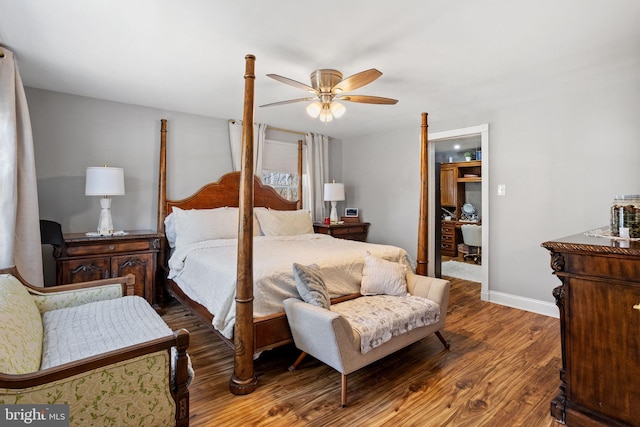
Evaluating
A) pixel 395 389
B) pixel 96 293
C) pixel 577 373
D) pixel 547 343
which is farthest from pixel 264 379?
pixel 547 343

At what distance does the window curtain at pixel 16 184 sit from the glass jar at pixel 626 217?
400 cm

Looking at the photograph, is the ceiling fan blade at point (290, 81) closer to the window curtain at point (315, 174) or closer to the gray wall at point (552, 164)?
the gray wall at point (552, 164)

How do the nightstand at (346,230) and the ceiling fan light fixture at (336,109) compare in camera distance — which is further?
the nightstand at (346,230)

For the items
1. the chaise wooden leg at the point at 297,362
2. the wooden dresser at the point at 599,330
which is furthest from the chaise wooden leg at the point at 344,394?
the wooden dresser at the point at 599,330

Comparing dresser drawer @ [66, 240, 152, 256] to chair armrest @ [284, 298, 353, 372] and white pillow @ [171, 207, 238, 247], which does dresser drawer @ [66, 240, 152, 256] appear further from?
chair armrest @ [284, 298, 353, 372]

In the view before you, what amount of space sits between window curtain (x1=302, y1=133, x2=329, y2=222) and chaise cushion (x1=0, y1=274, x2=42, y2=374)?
3.75 meters

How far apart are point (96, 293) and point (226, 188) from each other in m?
2.27

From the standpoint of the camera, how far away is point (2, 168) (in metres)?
2.38

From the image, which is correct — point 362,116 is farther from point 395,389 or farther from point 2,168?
point 2,168

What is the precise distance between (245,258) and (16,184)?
1.97 m

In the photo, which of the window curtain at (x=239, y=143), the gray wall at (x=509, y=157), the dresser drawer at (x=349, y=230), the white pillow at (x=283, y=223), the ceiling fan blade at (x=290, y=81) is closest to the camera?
the ceiling fan blade at (x=290, y=81)

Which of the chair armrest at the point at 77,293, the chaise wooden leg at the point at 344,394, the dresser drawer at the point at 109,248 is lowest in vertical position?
the chaise wooden leg at the point at 344,394

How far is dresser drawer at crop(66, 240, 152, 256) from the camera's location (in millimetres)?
3006

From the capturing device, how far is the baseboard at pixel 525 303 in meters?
3.44
